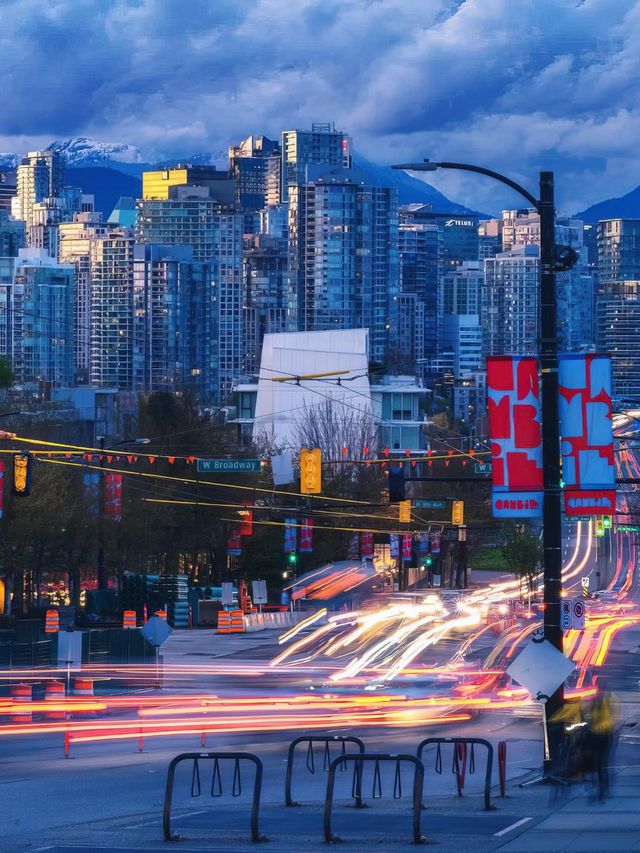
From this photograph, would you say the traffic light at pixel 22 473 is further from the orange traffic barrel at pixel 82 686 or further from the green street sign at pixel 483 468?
the green street sign at pixel 483 468

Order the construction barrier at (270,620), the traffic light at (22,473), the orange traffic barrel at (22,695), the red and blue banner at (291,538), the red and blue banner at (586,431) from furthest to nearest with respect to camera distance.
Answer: the red and blue banner at (291,538)
the construction barrier at (270,620)
the traffic light at (22,473)
the orange traffic barrel at (22,695)
the red and blue banner at (586,431)

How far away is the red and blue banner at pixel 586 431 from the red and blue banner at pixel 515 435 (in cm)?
44

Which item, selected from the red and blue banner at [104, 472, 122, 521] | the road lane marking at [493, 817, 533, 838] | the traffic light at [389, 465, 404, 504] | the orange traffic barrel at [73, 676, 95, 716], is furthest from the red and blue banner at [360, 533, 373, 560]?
the road lane marking at [493, 817, 533, 838]

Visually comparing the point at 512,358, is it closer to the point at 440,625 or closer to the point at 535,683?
the point at 535,683

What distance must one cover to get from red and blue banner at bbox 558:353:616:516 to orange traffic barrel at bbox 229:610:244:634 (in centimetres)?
4440

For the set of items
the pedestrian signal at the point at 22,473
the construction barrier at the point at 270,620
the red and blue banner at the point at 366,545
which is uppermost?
the pedestrian signal at the point at 22,473

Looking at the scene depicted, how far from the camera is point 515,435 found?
2462 centimetres

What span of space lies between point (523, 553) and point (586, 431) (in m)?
78.9

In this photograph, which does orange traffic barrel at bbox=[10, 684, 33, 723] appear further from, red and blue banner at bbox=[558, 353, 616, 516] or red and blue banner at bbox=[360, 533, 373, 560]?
red and blue banner at bbox=[360, 533, 373, 560]

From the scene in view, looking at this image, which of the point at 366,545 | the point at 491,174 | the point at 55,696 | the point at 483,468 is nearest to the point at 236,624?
the point at 483,468

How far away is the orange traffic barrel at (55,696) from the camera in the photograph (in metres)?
36.4

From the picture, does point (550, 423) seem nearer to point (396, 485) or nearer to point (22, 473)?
point (396, 485)

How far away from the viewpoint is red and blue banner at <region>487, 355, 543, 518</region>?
79.4 feet

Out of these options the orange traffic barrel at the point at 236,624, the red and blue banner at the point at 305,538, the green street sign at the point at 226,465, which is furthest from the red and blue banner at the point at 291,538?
the green street sign at the point at 226,465
